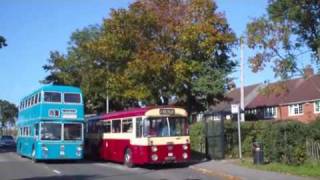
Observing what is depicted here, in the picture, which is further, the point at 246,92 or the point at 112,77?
the point at 246,92

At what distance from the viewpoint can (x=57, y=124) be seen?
31.6m

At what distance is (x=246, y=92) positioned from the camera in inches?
3300

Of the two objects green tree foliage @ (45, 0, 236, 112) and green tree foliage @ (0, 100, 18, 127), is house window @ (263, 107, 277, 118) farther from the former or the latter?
green tree foliage @ (0, 100, 18, 127)

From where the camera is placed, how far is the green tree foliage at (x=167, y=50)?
39.1 meters

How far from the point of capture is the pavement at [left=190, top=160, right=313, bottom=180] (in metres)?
20.9

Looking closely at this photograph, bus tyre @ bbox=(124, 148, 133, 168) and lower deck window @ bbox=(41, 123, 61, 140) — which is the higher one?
lower deck window @ bbox=(41, 123, 61, 140)

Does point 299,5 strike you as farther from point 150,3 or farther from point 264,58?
point 150,3

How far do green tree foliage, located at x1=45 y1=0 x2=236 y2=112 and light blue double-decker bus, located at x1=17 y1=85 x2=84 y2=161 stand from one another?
23.2 feet

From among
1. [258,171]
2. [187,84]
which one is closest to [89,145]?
[187,84]

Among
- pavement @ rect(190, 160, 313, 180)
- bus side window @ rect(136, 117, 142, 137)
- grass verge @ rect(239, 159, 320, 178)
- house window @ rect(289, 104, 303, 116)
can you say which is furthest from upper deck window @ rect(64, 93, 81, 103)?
house window @ rect(289, 104, 303, 116)

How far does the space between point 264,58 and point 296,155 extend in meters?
6.67

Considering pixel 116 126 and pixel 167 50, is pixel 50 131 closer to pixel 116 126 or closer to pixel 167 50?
pixel 116 126

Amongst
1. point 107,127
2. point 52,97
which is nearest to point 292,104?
point 107,127

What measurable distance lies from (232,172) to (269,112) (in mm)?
52300
